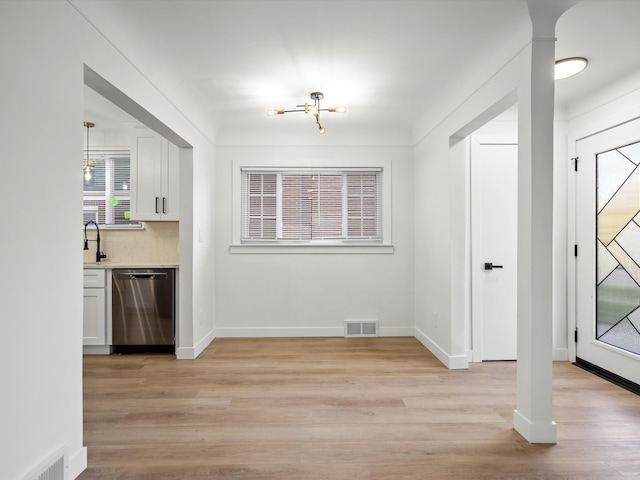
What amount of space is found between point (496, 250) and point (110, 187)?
4.49m

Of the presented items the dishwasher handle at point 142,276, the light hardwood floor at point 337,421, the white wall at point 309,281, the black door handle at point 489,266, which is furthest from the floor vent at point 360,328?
the dishwasher handle at point 142,276

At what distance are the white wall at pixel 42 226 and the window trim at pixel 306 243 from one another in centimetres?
260

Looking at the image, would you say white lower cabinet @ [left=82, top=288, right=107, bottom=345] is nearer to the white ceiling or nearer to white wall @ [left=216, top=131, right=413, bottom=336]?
white wall @ [left=216, top=131, right=413, bottom=336]

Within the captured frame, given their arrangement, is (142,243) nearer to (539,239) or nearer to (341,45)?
(341,45)

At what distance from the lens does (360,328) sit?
4703 mm

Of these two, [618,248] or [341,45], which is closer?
[341,45]

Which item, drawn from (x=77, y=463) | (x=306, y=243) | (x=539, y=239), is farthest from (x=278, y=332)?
(x=539, y=239)

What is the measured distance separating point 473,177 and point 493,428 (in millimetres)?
2318

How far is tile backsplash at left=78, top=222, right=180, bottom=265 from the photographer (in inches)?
184

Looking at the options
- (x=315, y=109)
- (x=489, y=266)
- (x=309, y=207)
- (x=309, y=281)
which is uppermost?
(x=315, y=109)

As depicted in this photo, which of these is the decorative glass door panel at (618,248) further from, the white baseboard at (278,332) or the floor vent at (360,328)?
the white baseboard at (278,332)

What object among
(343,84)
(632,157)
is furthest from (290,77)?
(632,157)

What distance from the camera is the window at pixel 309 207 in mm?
4793

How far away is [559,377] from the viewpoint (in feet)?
10.9
